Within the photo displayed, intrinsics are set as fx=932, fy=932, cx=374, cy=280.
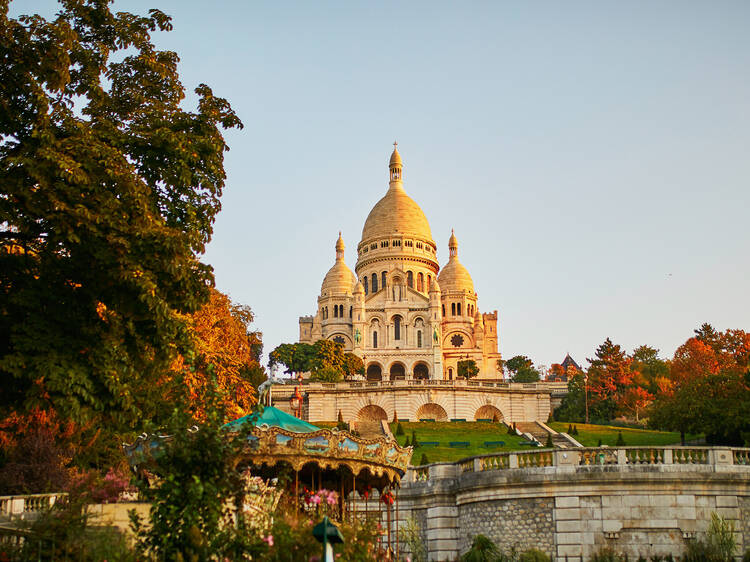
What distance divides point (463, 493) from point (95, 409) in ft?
38.2

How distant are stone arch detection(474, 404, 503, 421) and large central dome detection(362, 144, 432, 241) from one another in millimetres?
48903

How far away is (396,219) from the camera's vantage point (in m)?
122

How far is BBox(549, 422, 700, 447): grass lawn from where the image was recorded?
50.7 meters

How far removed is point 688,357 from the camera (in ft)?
257

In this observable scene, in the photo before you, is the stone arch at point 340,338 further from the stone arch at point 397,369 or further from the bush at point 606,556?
the bush at point 606,556

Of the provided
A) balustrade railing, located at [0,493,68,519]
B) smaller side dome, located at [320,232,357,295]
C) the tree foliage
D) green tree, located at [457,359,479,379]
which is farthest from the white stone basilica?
balustrade railing, located at [0,493,68,519]

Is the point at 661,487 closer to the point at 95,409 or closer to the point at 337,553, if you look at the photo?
the point at 337,553

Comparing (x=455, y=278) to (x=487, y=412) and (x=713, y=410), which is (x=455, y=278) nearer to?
(x=487, y=412)

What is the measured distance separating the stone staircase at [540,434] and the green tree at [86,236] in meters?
33.5

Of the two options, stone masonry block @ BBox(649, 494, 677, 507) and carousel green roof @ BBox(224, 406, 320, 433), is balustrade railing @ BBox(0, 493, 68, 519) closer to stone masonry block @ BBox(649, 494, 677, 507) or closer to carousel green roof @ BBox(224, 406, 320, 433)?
carousel green roof @ BBox(224, 406, 320, 433)

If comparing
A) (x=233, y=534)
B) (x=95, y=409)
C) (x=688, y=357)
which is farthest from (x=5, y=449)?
(x=688, y=357)

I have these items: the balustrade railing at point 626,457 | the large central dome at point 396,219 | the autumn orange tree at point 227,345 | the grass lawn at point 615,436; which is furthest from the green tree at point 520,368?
the balustrade railing at point 626,457

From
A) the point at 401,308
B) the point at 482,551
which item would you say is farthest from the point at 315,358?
the point at 482,551

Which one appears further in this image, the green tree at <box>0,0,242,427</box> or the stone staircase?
the stone staircase
